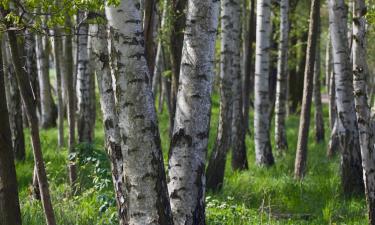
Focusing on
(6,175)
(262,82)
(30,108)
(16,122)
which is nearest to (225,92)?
(262,82)

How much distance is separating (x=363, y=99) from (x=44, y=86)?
36.8 feet

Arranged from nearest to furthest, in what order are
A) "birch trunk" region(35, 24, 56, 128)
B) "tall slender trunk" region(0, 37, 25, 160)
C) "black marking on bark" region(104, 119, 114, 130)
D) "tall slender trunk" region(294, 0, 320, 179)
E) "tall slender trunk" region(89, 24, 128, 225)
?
"tall slender trunk" region(89, 24, 128, 225), "black marking on bark" region(104, 119, 114, 130), "tall slender trunk" region(294, 0, 320, 179), "tall slender trunk" region(0, 37, 25, 160), "birch trunk" region(35, 24, 56, 128)

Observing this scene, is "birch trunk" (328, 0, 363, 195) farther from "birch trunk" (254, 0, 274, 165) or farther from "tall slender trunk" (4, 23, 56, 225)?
"tall slender trunk" (4, 23, 56, 225)

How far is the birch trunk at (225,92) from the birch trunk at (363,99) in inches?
119

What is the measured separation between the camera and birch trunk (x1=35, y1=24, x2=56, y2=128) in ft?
49.0

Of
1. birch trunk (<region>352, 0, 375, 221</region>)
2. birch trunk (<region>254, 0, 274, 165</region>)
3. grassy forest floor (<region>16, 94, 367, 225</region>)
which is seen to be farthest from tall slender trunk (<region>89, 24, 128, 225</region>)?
birch trunk (<region>254, 0, 274, 165</region>)

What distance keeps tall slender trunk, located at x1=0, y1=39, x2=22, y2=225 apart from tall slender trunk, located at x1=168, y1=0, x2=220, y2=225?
1373 mm

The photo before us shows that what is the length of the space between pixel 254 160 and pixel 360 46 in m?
6.36

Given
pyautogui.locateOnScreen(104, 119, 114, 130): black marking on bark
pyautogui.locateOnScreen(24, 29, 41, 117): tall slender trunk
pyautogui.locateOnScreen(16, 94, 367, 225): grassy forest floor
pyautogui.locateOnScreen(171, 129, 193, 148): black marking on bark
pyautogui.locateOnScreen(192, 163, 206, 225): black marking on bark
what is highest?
pyautogui.locateOnScreen(24, 29, 41, 117): tall slender trunk

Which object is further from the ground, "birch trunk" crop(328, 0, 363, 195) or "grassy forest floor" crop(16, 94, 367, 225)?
"birch trunk" crop(328, 0, 363, 195)

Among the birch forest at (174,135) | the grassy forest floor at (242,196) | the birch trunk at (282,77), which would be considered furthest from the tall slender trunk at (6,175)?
the birch trunk at (282,77)

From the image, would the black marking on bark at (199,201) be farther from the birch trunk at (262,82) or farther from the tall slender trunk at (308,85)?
the birch trunk at (262,82)

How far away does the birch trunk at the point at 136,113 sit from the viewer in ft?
14.5

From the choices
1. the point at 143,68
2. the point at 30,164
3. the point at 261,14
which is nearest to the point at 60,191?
the point at 30,164
